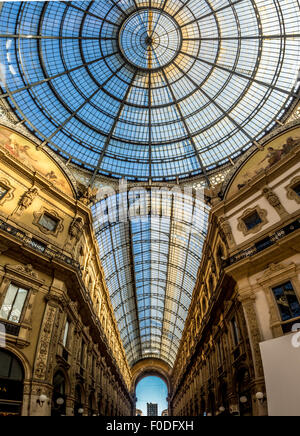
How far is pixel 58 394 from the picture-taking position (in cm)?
1717

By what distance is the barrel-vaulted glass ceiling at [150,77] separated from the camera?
24.8m

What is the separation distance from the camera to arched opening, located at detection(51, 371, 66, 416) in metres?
16.3

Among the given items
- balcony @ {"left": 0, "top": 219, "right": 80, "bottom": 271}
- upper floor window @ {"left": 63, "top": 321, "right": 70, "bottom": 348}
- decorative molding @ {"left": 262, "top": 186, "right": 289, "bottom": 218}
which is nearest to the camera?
balcony @ {"left": 0, "top": 219, "right": 80, "bottom": 271}

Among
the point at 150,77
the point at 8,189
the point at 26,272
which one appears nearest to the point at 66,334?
the point at 26,272

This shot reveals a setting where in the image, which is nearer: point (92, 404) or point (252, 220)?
point (252, 220)

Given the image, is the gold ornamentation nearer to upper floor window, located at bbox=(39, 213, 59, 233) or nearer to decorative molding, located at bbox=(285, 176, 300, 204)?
upper floor window, located at bbox=(39, 213, 59, 233)

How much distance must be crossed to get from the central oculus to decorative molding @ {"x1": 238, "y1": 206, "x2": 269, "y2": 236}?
68.1 ft

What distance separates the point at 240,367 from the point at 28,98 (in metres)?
28.7

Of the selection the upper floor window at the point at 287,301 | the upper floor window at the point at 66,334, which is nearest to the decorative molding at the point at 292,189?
the upper floor window at the point at 287,301

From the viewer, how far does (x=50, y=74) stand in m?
26.9

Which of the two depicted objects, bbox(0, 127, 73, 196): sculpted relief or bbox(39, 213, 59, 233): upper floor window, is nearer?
bbox(39, 213, 59, 233): upper floor window

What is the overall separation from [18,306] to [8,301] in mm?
707

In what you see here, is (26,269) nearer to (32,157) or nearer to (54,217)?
(54,217)

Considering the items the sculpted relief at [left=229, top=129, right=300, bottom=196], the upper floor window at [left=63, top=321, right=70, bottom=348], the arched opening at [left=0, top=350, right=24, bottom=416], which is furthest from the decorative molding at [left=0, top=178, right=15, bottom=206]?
the sculpted relief at [left=229, top=129, right=300, bottom=196]
